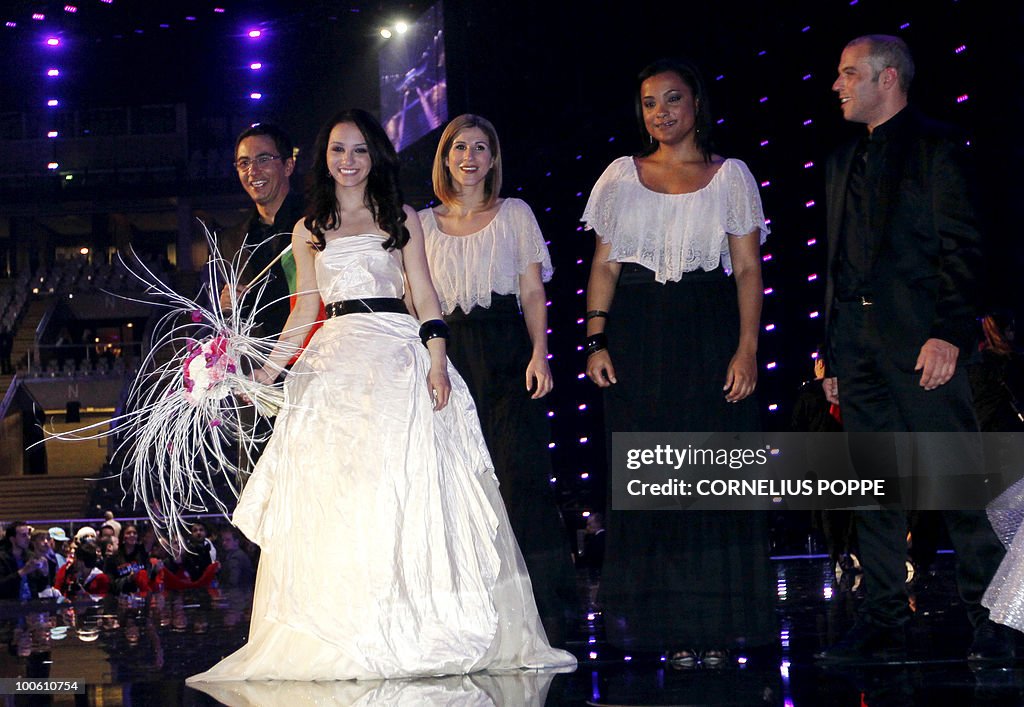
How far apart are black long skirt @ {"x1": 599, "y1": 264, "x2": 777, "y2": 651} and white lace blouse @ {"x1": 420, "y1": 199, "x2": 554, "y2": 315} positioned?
55 centimetres

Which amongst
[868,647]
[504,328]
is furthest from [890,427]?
[504,328]

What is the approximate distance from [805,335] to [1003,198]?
5.52ft

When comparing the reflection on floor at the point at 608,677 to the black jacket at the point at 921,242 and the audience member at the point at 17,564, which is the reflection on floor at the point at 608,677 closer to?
the black jacket at the point at 921,242

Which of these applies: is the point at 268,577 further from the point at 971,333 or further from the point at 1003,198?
the point at 1003,198

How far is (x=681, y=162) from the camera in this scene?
3.11 metres

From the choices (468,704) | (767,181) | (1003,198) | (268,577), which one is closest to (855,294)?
(468,704)

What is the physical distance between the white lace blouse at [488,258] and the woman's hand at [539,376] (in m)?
0.27

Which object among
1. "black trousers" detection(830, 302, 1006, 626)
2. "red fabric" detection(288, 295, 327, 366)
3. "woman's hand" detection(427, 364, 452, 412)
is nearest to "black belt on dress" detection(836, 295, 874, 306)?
"black trousers" detection(830, 302, 1006, 626)

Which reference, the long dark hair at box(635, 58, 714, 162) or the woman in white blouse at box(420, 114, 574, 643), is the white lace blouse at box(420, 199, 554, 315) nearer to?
the woman in white blouse at box(420, 114, 574, 643)

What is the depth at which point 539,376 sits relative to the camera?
3.38 m

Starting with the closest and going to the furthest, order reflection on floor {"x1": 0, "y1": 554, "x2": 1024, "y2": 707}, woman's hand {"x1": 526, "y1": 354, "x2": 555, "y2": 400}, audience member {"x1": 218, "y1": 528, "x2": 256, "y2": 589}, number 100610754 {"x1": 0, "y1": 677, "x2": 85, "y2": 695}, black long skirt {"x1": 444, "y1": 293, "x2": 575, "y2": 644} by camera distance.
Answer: reflection on floor {"x1": 0, "y1": 554, "x2": 1024, "y2": 707} → number 100610754 {"x1": 0, "y1": 677, "x2": 85, "y2": 695} → woman's hand {"x1": 526, "y1": 354, "x2": 555, "y2": 400} → black long skirt {"x1": 444, "y1": 293, "x2": 575, "y2": 644} → audience member {"x1": 218, "y1": 528, "x2": 256, "y2": 589}

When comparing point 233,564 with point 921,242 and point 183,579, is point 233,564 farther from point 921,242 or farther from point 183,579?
point 921,242

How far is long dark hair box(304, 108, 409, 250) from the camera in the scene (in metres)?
3.06

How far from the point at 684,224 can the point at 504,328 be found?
0.79 m
